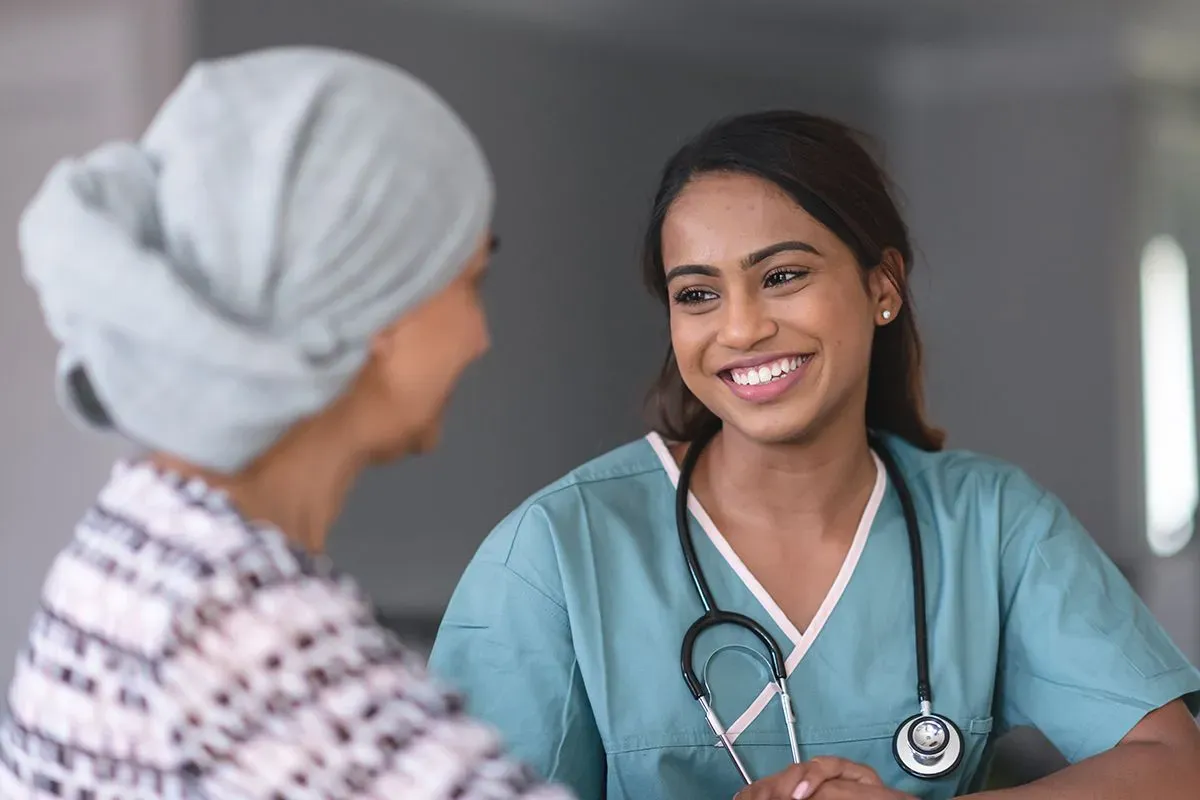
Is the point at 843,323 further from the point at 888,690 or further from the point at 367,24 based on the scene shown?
the point at 367,24

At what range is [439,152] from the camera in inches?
31.5

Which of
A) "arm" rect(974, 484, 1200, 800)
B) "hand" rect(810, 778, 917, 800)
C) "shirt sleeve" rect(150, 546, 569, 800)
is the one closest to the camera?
"shirt sleeve" rect(150, 546, 569, 800)

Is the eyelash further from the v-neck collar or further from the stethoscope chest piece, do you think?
the stethoscope chest piece

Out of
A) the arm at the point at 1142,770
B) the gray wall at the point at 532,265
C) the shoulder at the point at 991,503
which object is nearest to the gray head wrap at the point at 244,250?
the arm at the point at 1142,770

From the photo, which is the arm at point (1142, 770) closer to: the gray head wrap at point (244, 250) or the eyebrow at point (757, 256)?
the eyebrow at point (757, 256)

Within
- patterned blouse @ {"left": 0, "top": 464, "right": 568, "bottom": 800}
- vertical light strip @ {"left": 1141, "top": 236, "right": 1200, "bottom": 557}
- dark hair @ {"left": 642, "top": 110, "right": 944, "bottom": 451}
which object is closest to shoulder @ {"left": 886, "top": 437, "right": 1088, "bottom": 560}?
dark hair @ {"left": 642, "top": 110, "right": 944, "bottom": 451}

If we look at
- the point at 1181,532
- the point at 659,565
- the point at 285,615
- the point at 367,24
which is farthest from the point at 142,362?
the point at 1181,532

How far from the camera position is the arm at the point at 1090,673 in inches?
51.4

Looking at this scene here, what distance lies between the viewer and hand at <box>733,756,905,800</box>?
120 cm

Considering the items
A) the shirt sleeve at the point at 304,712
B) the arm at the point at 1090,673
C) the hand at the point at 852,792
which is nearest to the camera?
the shirt sleeve at the point at 304,712

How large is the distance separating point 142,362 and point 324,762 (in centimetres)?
23

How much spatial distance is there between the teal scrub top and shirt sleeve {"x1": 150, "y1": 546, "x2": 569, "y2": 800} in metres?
0.55

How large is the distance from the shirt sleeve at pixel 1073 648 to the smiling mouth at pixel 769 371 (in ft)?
0.89

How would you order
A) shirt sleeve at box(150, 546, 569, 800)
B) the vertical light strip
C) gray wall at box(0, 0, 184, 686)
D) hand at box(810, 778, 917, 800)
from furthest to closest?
1. the vertical light strip
2. gray wall at box(0, 0, 184, 686)
3. hand at box(810, 778, 917, 800)
4. shirt sleeve at box(150, 546, 569, 800)
